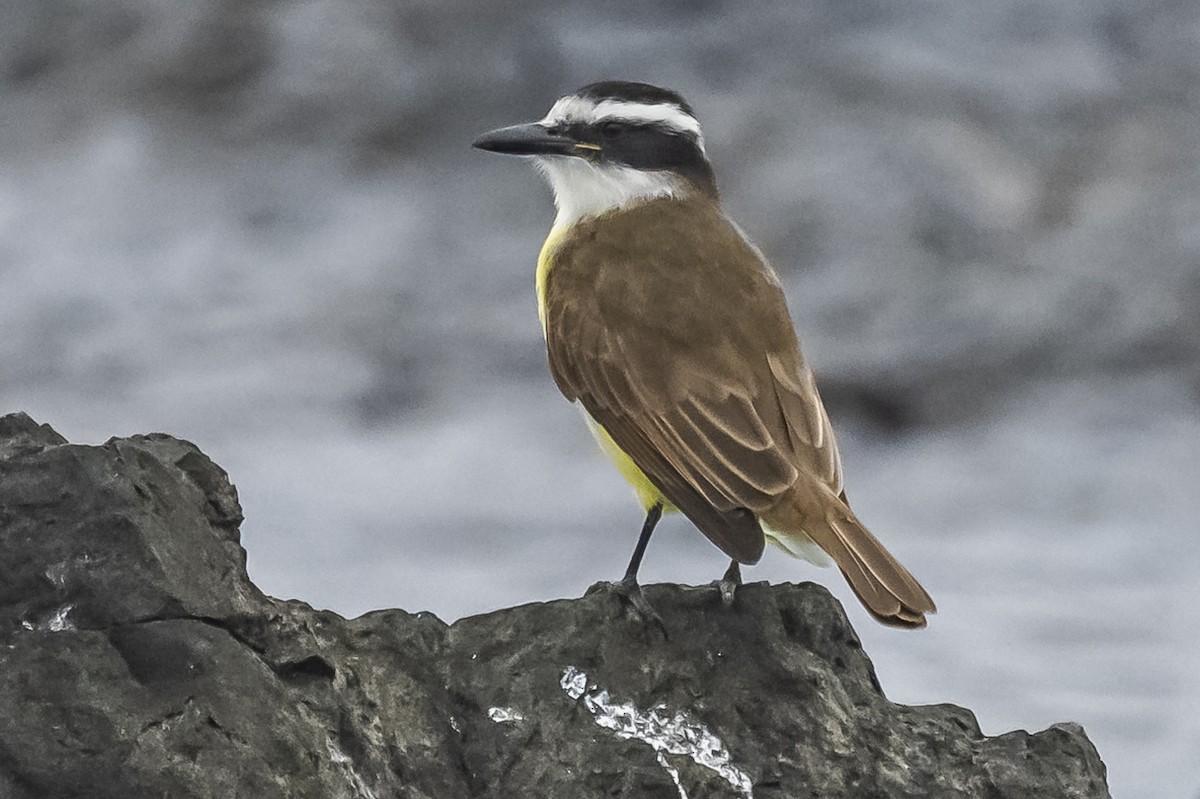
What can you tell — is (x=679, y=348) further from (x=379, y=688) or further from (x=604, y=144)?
(x=379, y=688)

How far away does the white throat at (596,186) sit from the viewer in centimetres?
663

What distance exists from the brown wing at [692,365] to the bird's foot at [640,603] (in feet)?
0.96

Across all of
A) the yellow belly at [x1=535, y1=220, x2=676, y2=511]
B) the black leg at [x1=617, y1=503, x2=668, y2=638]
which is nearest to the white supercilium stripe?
the yellow belly at [x1=535, y1=220, x2=676, y2=511]

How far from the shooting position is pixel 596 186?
6676 millimetres

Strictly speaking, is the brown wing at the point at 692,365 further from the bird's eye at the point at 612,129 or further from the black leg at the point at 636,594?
the bird's eye at the point at 612,129

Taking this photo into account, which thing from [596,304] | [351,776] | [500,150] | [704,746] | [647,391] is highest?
[500,150]

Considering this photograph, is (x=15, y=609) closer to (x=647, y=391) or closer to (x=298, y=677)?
(x=298, y=677)

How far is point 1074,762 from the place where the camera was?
4.83m

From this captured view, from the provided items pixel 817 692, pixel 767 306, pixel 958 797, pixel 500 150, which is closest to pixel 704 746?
pixel 817 692

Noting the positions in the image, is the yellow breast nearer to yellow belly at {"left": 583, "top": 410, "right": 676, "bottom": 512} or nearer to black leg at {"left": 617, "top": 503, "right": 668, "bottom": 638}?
yellow belly at {"left": 583, "top": 410, "right": 676, "bottom": 512}

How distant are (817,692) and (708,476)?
0.82 metres

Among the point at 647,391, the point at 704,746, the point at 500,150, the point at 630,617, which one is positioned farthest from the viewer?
the point at 500,150

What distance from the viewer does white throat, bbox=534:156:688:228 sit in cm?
663

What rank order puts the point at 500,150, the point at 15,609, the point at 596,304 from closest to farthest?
the point at 15,609 → the point at 596,304 → the point at 500,150
